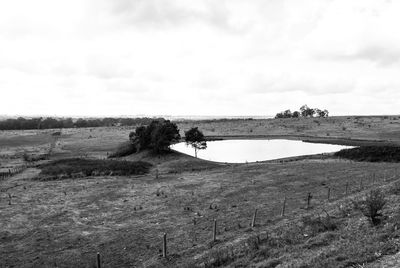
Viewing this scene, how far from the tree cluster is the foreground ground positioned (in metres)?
9.77

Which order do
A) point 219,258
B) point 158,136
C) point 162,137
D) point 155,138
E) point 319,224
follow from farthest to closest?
point 155,138 < point 158,136 < point 162,137 < point 319,224 < point 219,258

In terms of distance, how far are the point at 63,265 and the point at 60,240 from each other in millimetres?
4918

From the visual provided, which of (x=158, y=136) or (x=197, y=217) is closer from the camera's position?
(x=197, y=217)

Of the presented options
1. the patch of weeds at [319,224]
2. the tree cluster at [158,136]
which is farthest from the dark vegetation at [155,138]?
the patch of weeds at [319,224]

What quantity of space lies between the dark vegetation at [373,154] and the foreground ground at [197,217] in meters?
3.46

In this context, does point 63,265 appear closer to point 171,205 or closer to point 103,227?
point 103,227

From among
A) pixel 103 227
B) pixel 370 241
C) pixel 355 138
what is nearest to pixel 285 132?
pixel 355 138

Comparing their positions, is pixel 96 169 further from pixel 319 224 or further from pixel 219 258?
pixel 319 224

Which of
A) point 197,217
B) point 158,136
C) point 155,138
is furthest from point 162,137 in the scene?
point 197,217

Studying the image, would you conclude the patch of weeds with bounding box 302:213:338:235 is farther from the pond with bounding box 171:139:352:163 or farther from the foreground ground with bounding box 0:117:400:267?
the pond with bounding box 171:139:352:163

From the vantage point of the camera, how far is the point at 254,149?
3521 inches

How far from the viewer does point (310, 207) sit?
1146 inches

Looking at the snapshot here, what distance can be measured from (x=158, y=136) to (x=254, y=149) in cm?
2974

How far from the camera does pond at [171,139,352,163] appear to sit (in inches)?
3018
